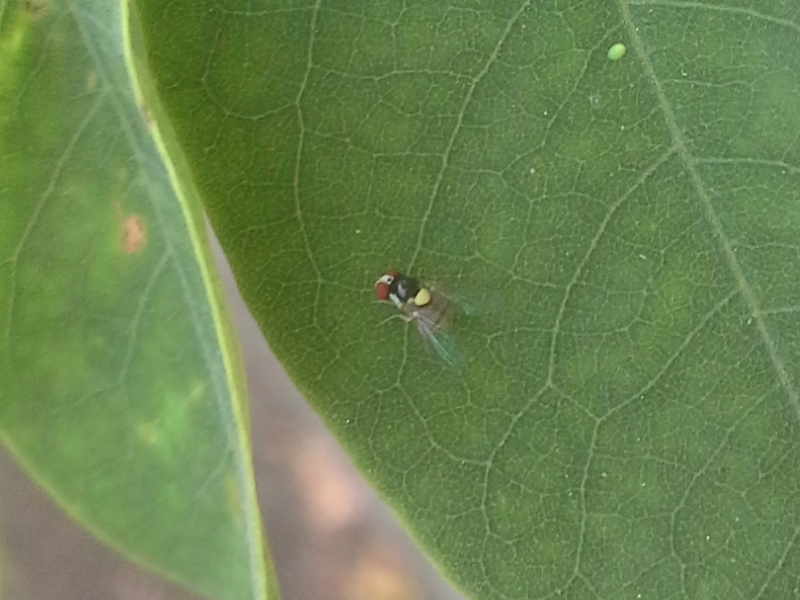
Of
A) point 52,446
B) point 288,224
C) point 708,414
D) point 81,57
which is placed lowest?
point 708,414

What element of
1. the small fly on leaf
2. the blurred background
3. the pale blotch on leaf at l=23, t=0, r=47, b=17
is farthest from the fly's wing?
the blurred background

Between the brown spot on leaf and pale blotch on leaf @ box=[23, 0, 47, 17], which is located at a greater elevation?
pale blotch on leaf @ box=[23, 0, 47, 17]

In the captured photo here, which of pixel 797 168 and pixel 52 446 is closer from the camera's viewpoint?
pixel 797 168

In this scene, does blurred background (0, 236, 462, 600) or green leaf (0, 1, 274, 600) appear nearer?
green leaf (0, 1, 274, 600)

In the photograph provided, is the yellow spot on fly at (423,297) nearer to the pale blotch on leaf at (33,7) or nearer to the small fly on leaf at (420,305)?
the small fly on leaf at (420,305)

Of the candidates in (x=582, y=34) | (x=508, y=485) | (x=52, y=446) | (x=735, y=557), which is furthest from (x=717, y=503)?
(x=52, y=446)

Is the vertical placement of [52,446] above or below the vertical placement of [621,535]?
above

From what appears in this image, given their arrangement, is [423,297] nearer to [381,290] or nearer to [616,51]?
[381,290]

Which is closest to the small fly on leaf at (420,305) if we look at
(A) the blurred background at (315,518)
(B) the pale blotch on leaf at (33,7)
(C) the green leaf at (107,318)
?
(C) the green leaf at (107,318)

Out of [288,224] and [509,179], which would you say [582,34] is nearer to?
[509,179]

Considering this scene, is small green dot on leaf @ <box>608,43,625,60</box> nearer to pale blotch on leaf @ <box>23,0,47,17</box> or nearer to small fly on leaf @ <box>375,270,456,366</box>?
small fly on leaf @ <box>375,270,456,366</box>
